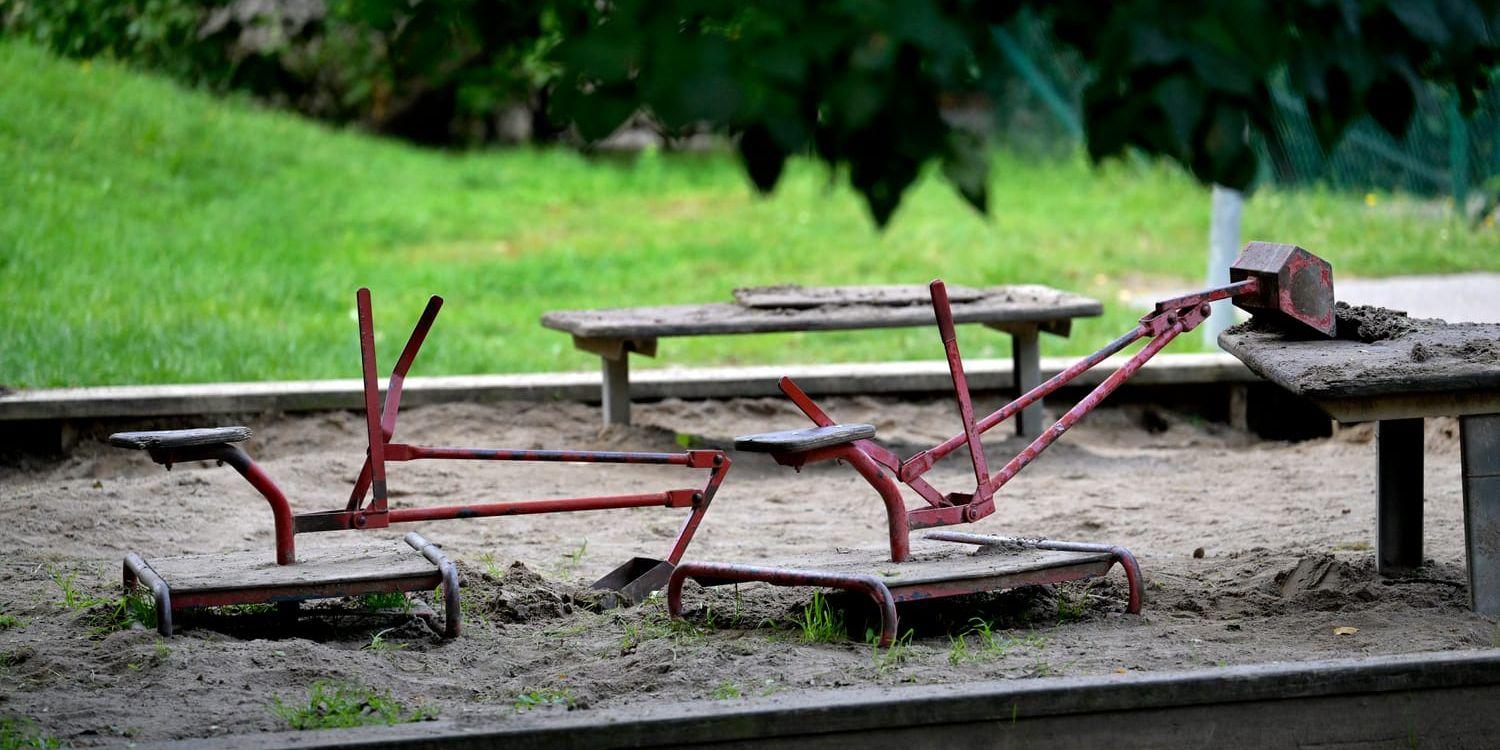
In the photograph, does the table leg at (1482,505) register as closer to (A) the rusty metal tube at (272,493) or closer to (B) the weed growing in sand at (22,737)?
(A) the rusty metal tube at (272,493)

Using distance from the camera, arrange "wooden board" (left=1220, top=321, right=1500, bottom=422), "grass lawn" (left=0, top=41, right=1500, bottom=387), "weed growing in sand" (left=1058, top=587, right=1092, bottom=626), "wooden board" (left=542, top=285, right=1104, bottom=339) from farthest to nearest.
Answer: "grass lawn" (left=0, top=41, right=1500, bottom=387), "wooden board" (left=542, top=285, right=1104, bottom=339), "weed growing in sand" (left=1058, top=587, right=1092, bottom=626), "wooden board" (left=1220, top=321, right=1500, bottom=422)

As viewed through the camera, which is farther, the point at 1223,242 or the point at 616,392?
the point at 1223,242

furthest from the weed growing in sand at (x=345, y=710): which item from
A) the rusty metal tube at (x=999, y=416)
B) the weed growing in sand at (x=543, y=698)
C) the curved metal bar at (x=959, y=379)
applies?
the curved metal bar at (x=959, y=379)

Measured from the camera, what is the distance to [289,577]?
12.4ft

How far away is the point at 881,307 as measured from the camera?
649 cm

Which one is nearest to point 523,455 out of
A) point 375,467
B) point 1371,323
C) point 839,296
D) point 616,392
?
point 375,467

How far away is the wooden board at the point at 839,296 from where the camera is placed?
21.3 feet

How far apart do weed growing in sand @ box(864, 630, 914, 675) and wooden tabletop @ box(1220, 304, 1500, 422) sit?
3.29 feet

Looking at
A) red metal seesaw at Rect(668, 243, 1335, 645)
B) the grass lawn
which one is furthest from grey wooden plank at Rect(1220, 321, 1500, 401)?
Result: the grass lawn

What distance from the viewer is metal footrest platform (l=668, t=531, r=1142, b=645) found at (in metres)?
3.67

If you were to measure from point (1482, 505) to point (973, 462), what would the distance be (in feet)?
3.76

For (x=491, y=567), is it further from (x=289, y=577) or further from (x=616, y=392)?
(x=616, y=392)

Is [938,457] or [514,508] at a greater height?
[938,457]

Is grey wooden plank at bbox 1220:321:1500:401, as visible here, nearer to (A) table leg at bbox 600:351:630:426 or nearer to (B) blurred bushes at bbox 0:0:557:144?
(B) blurred bushes at bbox 0:0:557:144
